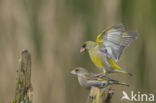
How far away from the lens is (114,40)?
4.09 meters

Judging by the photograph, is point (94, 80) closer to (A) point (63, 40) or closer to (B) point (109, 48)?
(B) point (109, 48)

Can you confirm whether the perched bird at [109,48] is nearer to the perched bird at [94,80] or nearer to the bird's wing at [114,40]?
the bird's wing at [114,40]

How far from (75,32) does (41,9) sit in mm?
549

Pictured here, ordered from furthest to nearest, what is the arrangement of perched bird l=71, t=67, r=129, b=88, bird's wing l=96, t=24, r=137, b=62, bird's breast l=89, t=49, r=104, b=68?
bird's breast l=89, t=49, r=104, b=68
perched bird l=71, t=67, r=129, b=88
bird's wing l=96, t=24, r=137, b=62

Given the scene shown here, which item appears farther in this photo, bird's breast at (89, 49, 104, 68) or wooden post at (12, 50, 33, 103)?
bird's breast at (89, 49, 104, 68)

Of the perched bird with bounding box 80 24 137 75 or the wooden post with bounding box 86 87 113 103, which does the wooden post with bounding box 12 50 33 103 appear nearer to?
the wooden post with bounding box 86 87 113 103

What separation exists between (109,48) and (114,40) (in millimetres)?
122

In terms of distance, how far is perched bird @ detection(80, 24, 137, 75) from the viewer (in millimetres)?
4090

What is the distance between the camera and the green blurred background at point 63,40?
18.2ft

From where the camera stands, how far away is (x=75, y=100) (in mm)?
5812

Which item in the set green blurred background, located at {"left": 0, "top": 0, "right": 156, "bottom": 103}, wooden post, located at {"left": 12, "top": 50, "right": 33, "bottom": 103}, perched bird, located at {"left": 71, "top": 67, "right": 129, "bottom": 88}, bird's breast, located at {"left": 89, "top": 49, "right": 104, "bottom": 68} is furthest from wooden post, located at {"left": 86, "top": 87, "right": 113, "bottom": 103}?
green blurred background, located at {"left": 0, "top": 0, "right": 156, "bottom": 103}

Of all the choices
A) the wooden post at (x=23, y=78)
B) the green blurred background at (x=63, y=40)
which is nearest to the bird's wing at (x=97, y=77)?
the wooden post at (x=23, y=78)

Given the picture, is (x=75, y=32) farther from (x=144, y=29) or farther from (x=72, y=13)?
(x=144, y=29)

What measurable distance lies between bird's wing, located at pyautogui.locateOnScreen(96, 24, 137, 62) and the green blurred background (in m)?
1.52
